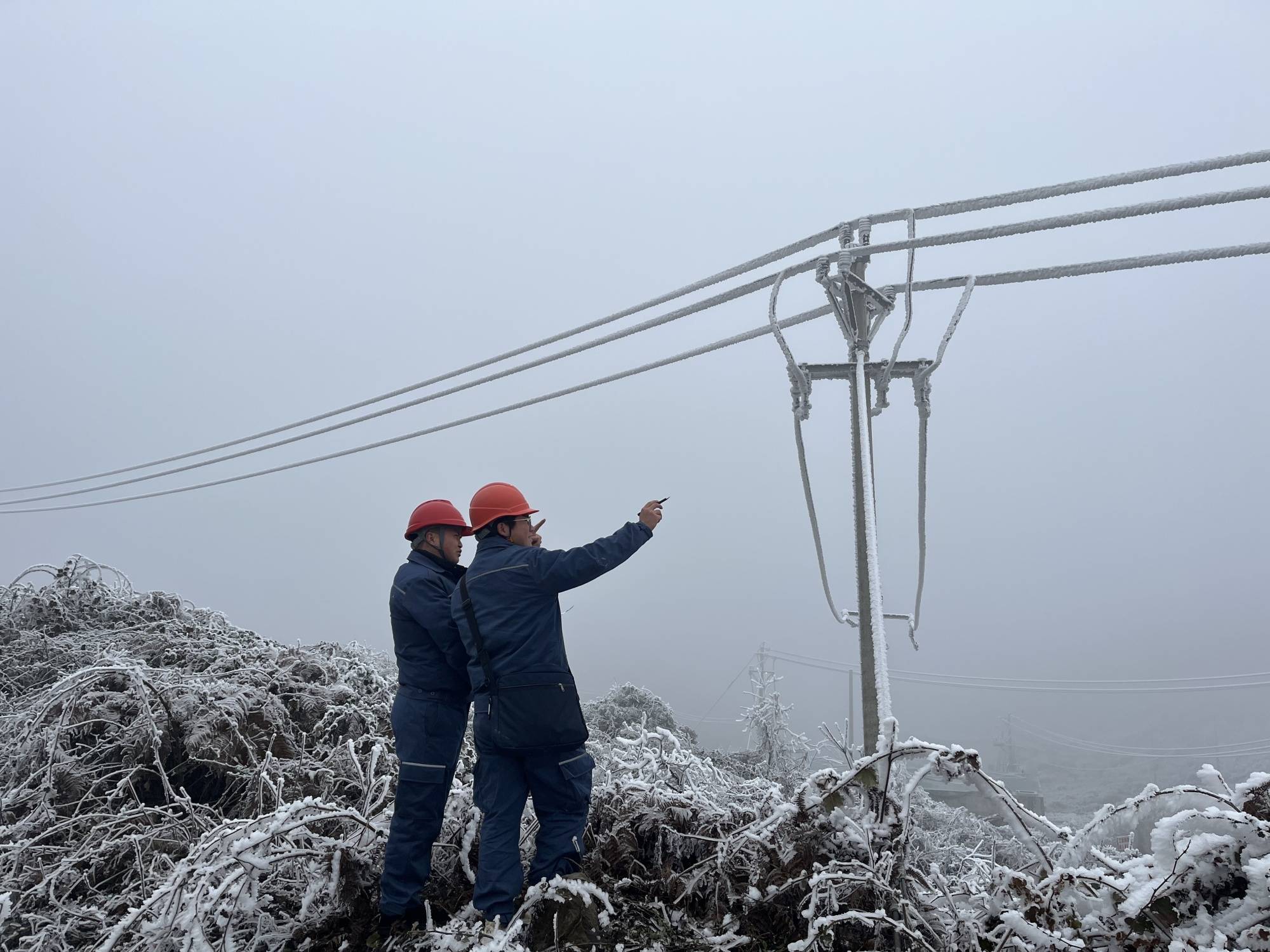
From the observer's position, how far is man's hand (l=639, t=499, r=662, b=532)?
3684 millimetres

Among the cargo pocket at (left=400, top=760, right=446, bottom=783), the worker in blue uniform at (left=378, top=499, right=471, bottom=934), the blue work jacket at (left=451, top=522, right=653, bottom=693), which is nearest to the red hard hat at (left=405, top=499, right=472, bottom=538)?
the worker in blue uniform at (left=378, top=499, right=471, bottom=934)

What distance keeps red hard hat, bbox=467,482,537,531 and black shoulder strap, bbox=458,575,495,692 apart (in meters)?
0.32

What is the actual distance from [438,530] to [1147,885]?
133 inches

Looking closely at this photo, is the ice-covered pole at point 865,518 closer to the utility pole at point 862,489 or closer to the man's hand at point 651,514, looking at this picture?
the utility pole at point 862,489

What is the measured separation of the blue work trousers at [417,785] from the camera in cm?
374

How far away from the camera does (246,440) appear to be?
10.9 metres

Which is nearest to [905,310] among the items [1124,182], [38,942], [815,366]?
[815,366]

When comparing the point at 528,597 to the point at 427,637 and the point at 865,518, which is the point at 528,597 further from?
the point at 865,518

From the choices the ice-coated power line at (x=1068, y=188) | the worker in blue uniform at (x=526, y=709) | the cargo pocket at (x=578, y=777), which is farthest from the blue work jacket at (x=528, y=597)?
the ice-coated power line at (x=1068, y=188)

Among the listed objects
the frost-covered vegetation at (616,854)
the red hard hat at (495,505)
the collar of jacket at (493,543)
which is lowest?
the frost-covered vegetation at (616,854)

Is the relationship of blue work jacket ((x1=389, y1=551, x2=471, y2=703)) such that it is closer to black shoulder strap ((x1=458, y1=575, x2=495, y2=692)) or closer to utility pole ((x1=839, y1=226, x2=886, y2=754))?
black shoulder strap ((x1=458, y1=575, x2=495, y2=692))

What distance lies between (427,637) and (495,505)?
0.77m

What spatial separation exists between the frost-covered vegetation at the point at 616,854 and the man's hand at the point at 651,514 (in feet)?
4.13

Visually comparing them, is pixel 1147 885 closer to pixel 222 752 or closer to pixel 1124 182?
pixel 1124 182
